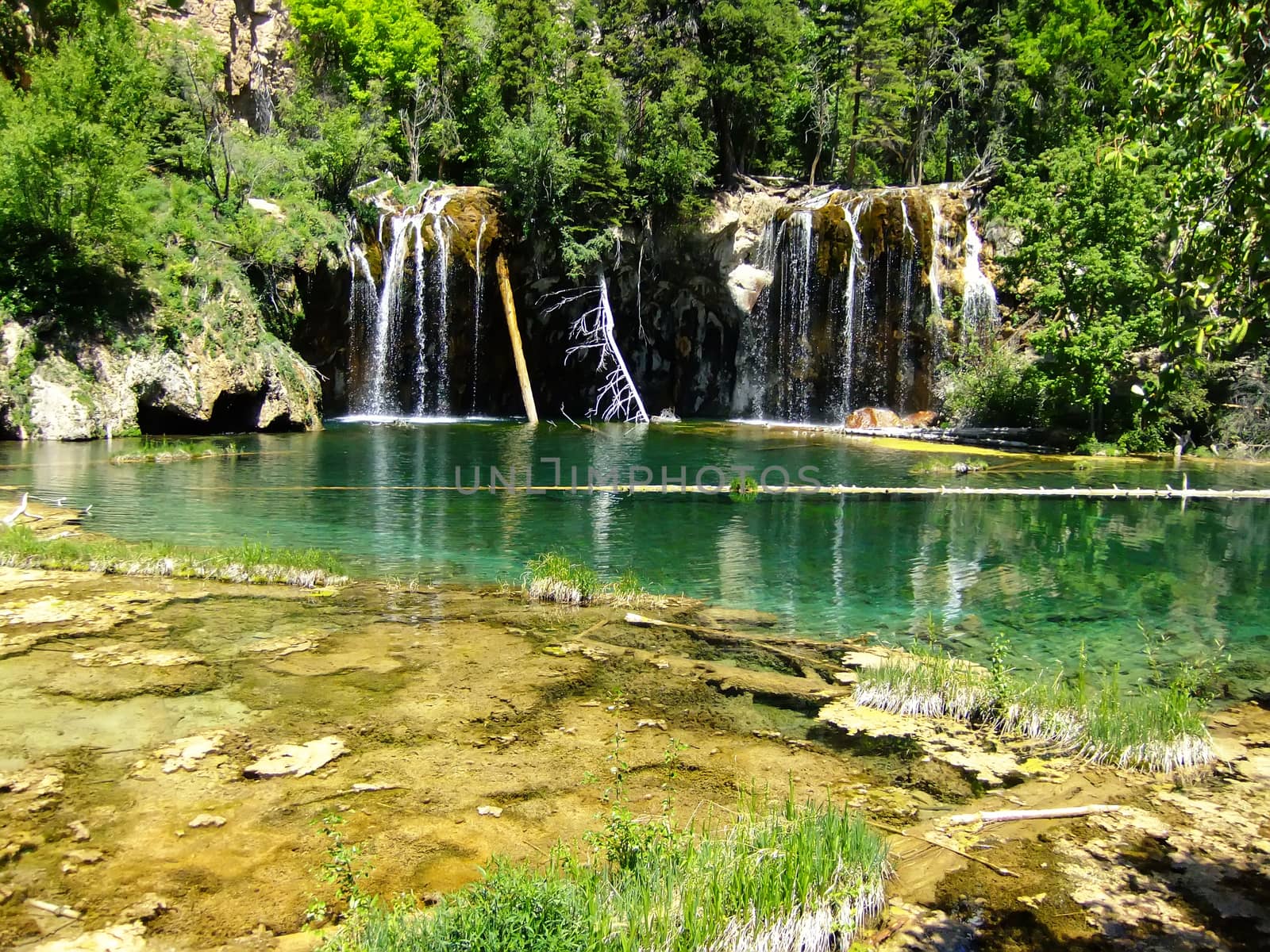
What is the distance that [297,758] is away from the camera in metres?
6.00

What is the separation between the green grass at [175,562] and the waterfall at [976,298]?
2671 cm

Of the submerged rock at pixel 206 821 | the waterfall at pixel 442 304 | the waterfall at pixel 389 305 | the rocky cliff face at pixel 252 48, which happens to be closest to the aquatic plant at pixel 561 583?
the submerged rock at pixel 206 821

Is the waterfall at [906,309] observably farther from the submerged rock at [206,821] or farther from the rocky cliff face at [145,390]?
the submerged rock at [206,821]

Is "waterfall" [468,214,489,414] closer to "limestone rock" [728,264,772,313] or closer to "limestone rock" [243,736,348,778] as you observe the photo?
"limestone rock" [728,264,772,313]

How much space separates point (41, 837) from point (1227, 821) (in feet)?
22.2

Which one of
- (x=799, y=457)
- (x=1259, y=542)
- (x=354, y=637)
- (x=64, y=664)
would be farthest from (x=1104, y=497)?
(x=64, y=664)

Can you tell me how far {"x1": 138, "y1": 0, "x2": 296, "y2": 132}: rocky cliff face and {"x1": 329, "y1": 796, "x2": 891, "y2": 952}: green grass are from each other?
43.7 meters

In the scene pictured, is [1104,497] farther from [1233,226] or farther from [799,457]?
[1233,226]

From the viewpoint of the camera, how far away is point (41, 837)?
4.88 m

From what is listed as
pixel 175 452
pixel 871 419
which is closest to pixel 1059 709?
pixel 175 452

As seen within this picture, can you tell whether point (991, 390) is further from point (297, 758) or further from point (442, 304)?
point (297, 758)

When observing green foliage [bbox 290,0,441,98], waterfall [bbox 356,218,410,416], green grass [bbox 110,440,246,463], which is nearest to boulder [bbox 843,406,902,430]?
waterfall [bbox 356,218,410,416]

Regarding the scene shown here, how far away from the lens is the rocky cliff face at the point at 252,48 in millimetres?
41219

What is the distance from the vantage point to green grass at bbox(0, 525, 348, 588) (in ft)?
35.4
